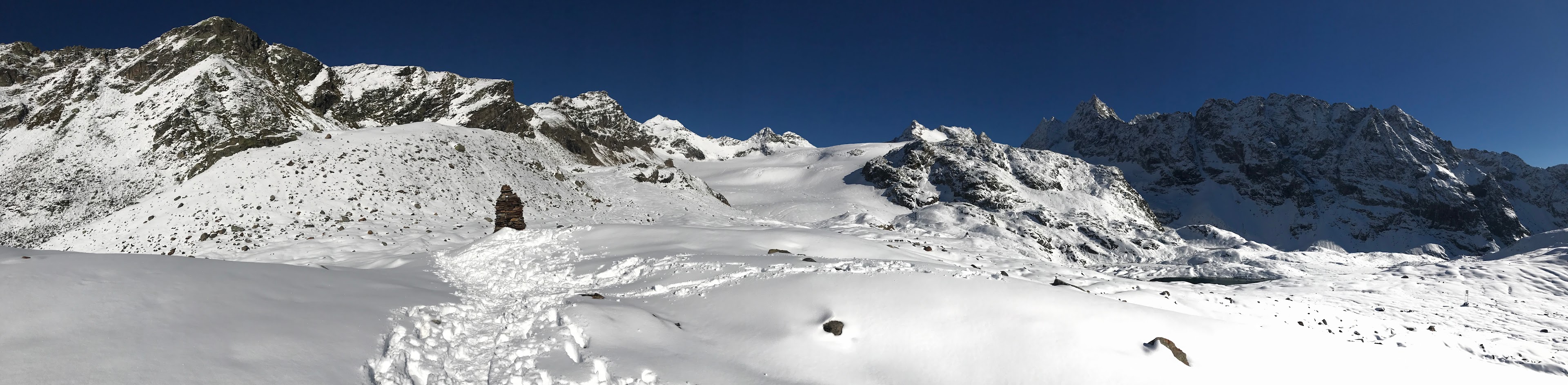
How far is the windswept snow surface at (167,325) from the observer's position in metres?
4.06

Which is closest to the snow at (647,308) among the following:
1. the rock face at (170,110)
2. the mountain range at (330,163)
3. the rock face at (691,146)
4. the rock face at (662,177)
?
the mountain range at (330,163)

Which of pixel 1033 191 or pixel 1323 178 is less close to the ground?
pixel 1323 178

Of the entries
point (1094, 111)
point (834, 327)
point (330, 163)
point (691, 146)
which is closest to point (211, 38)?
point (330, 163)

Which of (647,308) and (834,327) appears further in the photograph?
(647,308)

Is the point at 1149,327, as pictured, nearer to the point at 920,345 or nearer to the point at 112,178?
the point at 920,345

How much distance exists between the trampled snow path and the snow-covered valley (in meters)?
0.05

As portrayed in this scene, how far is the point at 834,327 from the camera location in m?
8.20

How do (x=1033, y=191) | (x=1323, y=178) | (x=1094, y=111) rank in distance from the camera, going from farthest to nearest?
1. (x=1094, y=111)
2. (x=1323, y=178)
3. (x=1033, y=191)

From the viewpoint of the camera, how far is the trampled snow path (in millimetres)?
6750

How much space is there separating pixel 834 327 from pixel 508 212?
1928cm

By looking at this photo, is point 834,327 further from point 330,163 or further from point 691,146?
point 691,146

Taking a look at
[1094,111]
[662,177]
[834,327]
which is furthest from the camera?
[1094,111]

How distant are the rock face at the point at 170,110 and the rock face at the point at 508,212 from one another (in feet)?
53.6

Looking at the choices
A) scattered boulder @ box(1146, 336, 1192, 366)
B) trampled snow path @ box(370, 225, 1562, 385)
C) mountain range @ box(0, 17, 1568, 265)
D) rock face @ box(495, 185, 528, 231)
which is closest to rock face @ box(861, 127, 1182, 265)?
mountain range @ box(0, 17, 1568, 265)
